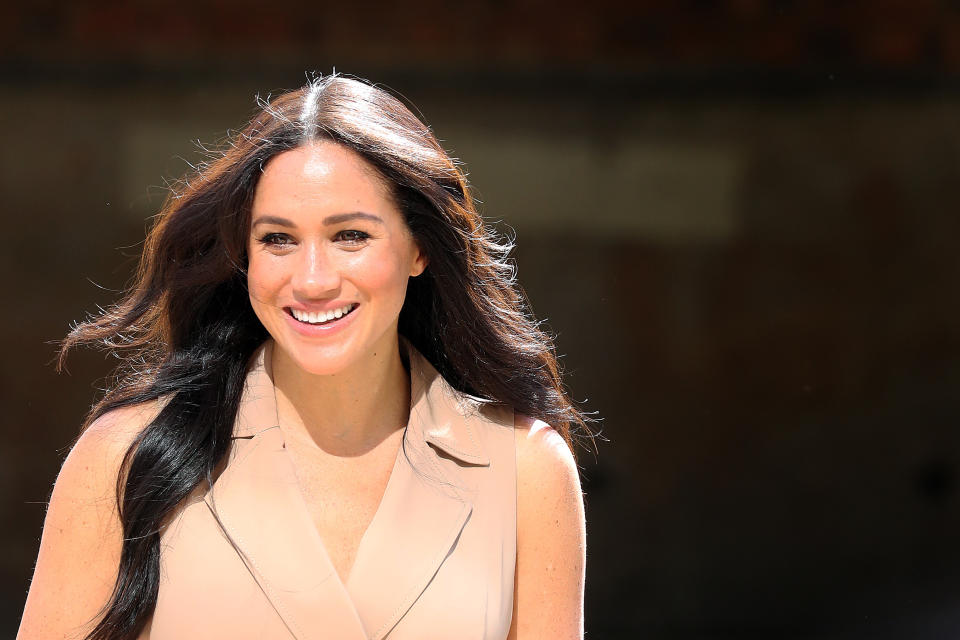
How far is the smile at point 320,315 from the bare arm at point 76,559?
0.42 meters

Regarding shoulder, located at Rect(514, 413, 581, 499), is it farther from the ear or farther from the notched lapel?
the ear

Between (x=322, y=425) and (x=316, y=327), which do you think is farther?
(x=322, y=425)

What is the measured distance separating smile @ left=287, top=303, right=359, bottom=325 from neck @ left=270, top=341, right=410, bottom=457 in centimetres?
18

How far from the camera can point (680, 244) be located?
5.04 m

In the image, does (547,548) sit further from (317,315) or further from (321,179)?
(321,179)

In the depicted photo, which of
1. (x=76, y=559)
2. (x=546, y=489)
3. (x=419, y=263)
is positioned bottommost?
(x=76, y=559)

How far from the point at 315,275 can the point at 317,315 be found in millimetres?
77

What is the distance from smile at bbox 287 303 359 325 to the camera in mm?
2113

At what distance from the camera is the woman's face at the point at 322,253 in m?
2.09

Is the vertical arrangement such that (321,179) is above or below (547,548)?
above

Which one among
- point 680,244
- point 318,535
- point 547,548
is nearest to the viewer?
point 318,535

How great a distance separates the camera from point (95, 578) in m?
2.12

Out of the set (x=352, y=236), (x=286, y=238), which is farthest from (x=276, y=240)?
(x=352, y=236)

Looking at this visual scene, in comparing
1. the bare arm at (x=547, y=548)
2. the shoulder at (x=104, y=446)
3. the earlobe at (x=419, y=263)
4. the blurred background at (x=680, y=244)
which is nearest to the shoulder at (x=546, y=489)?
the bare arm at (x=547, y=548)
